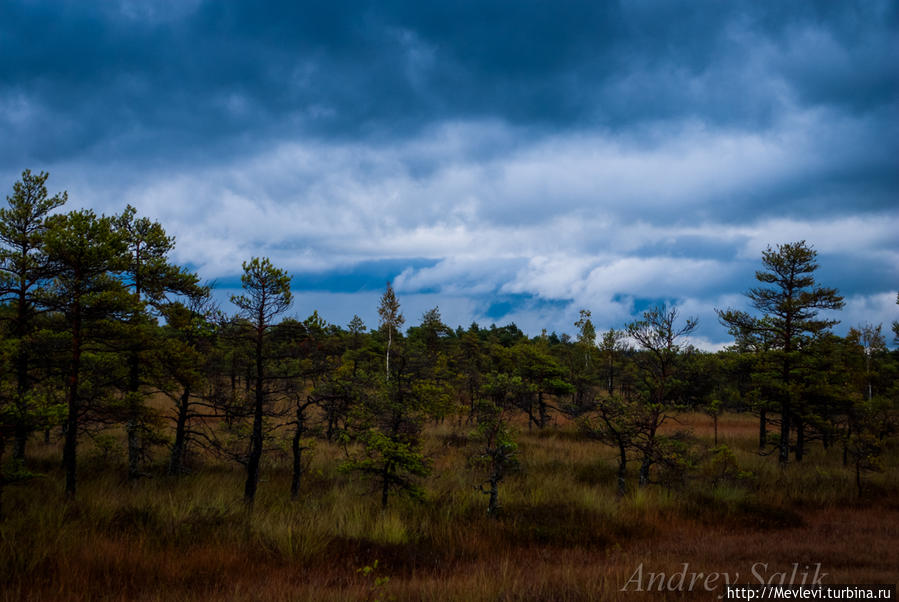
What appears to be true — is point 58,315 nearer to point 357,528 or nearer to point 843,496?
point 357,528

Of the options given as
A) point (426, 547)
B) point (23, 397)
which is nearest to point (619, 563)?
point (426, 547)

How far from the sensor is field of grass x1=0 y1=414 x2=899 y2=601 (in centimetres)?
642

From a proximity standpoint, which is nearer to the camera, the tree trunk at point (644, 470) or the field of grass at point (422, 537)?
the field of grass at point (422, 537)

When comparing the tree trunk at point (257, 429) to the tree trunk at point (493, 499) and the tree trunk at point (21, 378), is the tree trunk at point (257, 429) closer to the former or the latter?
the tree trunk at point (21, 378)

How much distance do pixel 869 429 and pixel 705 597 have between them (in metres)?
17.3

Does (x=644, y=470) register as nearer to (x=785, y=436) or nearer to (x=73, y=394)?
(x=785, y=436)

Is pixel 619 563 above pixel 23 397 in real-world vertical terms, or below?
below

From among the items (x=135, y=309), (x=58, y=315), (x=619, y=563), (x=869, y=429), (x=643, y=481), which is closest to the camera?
(x=619, y=563)

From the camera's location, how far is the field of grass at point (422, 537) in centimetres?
642

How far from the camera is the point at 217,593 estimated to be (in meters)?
6.14

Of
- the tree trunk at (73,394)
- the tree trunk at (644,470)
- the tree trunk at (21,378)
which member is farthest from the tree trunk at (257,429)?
the tree trunk at (644,470)

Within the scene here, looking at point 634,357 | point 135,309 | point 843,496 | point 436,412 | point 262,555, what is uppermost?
point 135,309

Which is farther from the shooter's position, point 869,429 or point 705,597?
point 869,429

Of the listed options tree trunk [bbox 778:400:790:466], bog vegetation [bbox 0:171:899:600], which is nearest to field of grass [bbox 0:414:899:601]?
bog vegetation [bbox 0:171:899:600]
